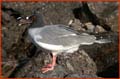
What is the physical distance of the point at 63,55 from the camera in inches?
397

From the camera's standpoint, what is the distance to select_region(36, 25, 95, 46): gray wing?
29.6ft

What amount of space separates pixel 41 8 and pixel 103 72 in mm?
4695

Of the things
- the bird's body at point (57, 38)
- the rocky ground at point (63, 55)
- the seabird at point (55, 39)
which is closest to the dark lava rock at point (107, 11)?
the rocky ground at point (63, 55)

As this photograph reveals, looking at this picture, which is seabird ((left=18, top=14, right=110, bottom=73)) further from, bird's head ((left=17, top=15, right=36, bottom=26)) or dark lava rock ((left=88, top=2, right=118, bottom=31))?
dark lava rock ((left=88, top=2, right=118, bottom=31))

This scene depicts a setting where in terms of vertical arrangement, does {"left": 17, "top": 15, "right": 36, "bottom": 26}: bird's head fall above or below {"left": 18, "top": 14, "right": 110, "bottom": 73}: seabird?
above

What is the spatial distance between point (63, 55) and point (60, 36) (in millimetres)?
1059

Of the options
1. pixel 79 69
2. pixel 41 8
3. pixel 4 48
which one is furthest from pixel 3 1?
pixel 79 69

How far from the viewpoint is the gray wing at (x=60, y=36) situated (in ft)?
29.6

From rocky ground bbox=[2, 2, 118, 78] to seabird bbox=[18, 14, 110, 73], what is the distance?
511 mm

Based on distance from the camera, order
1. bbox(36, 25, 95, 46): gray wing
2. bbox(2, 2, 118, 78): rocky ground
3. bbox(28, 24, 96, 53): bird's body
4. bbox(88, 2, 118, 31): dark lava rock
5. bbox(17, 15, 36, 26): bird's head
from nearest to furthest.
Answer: bbox(28, 24, 96, 53): bird's body
bbox(36, 25, 95, 46): gray wing
bbox(17, 15, 36, 26): bird's head
bbox(2, 2, 118, 78): rocky ground
bbox(88, 2, 118, 31): dark lava rock

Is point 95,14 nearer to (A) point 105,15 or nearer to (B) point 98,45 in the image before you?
(A) point 105,15

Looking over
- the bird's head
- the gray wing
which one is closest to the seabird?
the gray wing

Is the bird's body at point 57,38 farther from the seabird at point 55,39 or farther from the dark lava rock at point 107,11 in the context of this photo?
the dark lava rock at point 107,11

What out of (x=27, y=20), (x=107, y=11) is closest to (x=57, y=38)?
(x=27, y=20)
